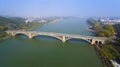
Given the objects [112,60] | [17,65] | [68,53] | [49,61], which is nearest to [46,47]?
[68,53]

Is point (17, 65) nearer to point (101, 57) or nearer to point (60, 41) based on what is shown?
point (101, 57)

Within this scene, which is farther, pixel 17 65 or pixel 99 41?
pixel 99 41

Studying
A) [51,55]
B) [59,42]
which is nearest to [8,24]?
[59,42]

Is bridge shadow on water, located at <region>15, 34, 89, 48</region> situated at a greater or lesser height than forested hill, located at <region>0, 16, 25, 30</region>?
lesser

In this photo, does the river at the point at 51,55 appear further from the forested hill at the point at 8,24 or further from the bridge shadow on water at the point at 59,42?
the forested hill at the point at 8,24

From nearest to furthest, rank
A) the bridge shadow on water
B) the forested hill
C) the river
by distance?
the river, the bridge shadow on water, the forested hill

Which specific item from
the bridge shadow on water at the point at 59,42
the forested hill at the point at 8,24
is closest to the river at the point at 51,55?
the bridge shadow on water at the point at 59,42

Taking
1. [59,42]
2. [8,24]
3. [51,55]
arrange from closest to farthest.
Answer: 1. [51,55]
2. [59,42]
3. [8,24]

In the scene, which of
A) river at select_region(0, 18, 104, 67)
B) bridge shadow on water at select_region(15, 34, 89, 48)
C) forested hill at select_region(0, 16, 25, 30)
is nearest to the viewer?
river at select_region(0, 18, 104, 67)

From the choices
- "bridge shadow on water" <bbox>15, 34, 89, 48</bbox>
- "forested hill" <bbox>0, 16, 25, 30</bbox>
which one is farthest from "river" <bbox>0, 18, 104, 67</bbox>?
"forested hill" <bbox>0, 16, 25, 30</bbox>

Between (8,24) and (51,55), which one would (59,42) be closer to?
(51,55)

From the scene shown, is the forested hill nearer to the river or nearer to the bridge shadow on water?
the bridge shadow on water
